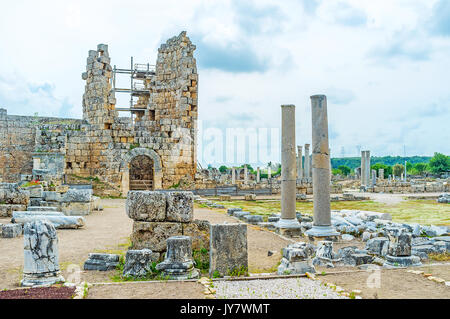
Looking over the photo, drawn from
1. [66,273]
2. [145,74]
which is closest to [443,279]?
[66,273]

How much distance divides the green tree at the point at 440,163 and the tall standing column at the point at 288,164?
2692 inches

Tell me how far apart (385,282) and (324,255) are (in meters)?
2.05

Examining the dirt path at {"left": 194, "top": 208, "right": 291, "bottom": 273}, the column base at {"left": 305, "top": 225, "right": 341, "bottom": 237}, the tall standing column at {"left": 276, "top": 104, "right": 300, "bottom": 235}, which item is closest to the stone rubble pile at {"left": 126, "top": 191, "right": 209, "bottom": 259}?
the dirt path at {"left": 194, "top": 208, "right": 291, "bottom": 273}

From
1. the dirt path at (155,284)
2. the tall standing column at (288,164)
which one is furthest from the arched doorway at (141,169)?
the tall standing column at (288,164)

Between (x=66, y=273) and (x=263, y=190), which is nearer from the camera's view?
(x=66, y=273)

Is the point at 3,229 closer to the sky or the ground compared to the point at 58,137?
closer to the ground

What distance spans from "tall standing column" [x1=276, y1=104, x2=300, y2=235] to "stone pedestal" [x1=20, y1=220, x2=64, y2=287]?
7.48 metres

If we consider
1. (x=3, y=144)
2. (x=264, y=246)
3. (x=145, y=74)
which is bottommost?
(x=264, y=246)

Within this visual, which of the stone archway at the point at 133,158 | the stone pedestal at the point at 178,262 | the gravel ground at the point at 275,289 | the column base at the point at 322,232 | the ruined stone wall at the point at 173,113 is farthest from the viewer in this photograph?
the ruined stone wall at the point at 173,113

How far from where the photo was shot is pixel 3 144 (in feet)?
84.6

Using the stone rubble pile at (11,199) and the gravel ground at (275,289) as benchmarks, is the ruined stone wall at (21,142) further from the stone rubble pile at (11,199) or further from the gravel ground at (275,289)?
the gravel ground at (275,289)

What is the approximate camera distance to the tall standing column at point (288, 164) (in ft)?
41.7

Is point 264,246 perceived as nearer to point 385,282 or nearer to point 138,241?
point 138,241
